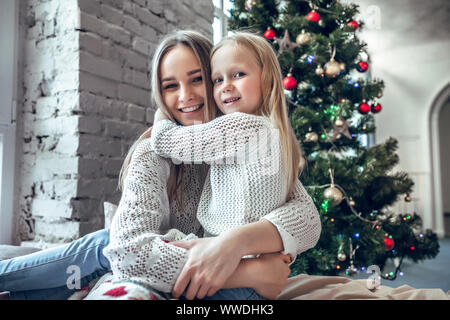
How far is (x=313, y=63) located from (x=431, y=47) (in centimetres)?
189

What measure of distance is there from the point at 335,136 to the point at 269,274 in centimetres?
95

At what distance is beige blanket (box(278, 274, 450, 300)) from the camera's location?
0.77 m

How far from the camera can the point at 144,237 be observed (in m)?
0.60

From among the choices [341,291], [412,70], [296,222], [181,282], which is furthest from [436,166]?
[181,282]

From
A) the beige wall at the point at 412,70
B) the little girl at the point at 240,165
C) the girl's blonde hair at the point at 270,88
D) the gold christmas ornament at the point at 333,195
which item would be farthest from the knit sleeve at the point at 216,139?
the beige wall at the point at 412,70

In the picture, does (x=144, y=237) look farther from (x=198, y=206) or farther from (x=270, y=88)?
(x=270, y=88)

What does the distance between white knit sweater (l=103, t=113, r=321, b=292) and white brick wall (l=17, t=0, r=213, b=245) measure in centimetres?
64

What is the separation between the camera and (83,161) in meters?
1.26

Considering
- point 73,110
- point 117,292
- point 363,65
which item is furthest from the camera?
point 363,65

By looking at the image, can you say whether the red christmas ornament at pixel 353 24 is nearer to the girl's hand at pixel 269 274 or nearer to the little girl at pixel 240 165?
the little girl at pixel 240 165

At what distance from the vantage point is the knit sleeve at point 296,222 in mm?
662

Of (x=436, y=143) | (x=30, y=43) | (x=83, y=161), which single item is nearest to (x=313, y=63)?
(x=83, y=161)

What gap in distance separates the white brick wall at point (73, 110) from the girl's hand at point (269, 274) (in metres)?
0.88
